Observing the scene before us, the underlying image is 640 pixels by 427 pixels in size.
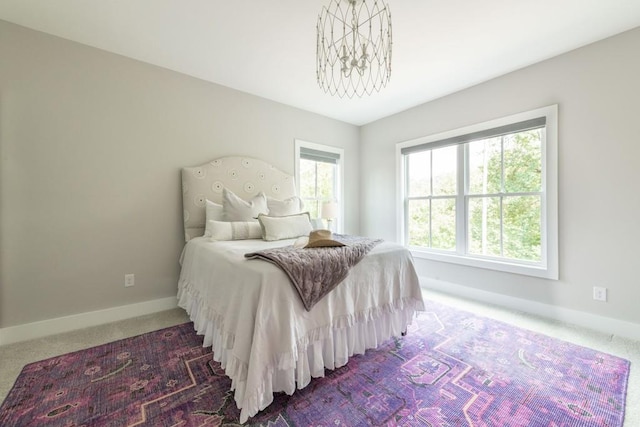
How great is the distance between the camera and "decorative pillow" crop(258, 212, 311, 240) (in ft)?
8.54

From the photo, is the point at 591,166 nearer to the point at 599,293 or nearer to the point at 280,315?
the point at 599,293

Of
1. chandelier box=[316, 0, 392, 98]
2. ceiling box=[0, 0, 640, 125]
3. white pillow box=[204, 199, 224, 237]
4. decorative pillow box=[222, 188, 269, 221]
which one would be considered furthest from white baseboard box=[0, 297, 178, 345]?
chandelier box=[316, 0, 392, 98]

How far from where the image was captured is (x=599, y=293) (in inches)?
93.6

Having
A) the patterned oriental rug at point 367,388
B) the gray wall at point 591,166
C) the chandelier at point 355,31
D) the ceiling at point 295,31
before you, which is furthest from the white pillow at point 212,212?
the gray wall at point 591,166

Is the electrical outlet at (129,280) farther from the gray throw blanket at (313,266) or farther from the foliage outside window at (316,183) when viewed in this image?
the foliage outside window at (316,183)

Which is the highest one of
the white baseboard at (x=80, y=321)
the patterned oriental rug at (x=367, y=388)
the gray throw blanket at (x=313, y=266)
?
the gray throw blanket at (x=313, y=266)

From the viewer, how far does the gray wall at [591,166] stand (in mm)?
2230

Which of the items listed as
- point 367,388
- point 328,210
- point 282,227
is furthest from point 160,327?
point 328,210

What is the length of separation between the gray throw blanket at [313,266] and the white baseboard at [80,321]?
1.79m

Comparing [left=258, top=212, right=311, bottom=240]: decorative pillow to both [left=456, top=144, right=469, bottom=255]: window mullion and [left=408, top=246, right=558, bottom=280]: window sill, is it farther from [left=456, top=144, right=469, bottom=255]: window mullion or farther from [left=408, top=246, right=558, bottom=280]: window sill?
[left=456, top=144, right=469, bottom=255]: window mullion

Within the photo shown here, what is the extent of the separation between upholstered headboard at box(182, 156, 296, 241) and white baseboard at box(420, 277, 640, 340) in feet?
8.14

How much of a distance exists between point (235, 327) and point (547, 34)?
11.0ft

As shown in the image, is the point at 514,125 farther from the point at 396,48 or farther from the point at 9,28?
the point at 9,28

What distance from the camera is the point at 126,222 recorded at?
2.62 metres
